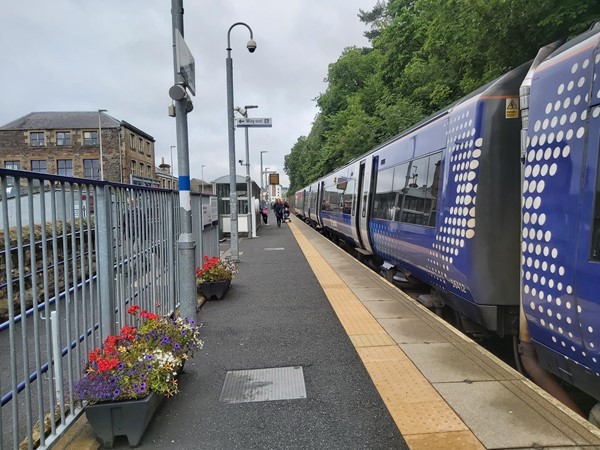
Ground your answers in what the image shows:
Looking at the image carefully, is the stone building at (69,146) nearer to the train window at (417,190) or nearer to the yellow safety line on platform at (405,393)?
the train window at (417,190)

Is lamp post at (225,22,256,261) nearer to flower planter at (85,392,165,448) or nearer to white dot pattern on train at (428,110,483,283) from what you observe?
white dot pattern on train at (428,110,483,283)

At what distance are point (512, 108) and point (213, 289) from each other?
5238mm

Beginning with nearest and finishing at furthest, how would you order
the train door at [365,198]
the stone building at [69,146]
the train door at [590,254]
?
1. the train door at [590,254]
2. the train door at [365,198]
3. the stone building at [69,146]

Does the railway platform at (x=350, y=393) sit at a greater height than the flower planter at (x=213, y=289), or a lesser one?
lesser

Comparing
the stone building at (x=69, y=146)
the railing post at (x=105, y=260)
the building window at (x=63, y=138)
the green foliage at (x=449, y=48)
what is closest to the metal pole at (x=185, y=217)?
the railing post at (x=105, y=260)

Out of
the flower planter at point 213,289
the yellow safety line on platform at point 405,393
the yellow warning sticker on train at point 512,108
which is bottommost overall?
the yellow safety line on platform at point 405,393

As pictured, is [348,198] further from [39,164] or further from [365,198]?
[39,164]

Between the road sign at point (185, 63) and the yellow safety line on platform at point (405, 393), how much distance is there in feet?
11.5

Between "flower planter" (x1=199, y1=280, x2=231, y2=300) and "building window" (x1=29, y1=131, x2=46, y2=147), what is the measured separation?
60807mm

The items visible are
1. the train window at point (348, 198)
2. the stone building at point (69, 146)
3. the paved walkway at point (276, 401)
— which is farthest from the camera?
the stone building at point (69, 146)

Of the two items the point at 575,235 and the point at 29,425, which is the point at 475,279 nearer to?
the point at 575,235

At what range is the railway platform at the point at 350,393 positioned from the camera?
121 inches

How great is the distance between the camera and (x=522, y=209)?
3746mm

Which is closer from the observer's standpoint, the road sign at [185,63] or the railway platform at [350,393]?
the railway platform at [350,393]
